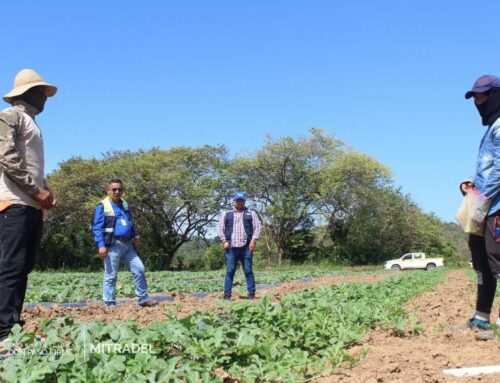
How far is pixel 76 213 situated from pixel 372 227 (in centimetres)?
2293

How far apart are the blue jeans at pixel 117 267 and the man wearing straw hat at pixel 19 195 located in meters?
2.70

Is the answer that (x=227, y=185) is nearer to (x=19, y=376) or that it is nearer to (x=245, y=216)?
(x=245, y=216)

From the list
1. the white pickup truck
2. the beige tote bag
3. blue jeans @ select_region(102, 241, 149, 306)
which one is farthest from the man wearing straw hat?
the white pickup truck

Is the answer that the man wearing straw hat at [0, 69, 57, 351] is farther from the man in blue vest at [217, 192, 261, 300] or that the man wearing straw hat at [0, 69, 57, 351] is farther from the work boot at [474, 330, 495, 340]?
the man in blue vest at [217, 192, 261, 300]

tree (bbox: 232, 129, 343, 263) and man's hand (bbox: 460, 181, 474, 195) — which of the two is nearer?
man's hand (bbox: 460, 181, 474, 195)

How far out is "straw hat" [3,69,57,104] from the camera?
13.8ft

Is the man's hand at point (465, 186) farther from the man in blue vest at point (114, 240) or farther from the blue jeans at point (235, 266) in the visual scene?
the blue jeans at point (235, 266)

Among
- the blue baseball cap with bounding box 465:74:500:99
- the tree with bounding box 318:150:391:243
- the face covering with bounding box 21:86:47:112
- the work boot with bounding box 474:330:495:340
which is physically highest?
the tree with bounding box 318:150:391:243

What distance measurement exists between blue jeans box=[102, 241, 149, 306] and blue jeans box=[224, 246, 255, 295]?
1734mm

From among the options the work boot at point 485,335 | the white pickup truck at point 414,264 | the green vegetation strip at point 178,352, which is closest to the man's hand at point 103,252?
the green vegetation strip at point 178,352

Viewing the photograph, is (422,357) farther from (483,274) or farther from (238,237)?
(238,237)

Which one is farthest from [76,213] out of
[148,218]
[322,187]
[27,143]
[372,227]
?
[27,143]

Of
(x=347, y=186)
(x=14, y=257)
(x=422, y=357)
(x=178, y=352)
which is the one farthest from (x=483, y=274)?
(x=347, y=186)

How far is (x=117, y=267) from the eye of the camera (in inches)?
267
